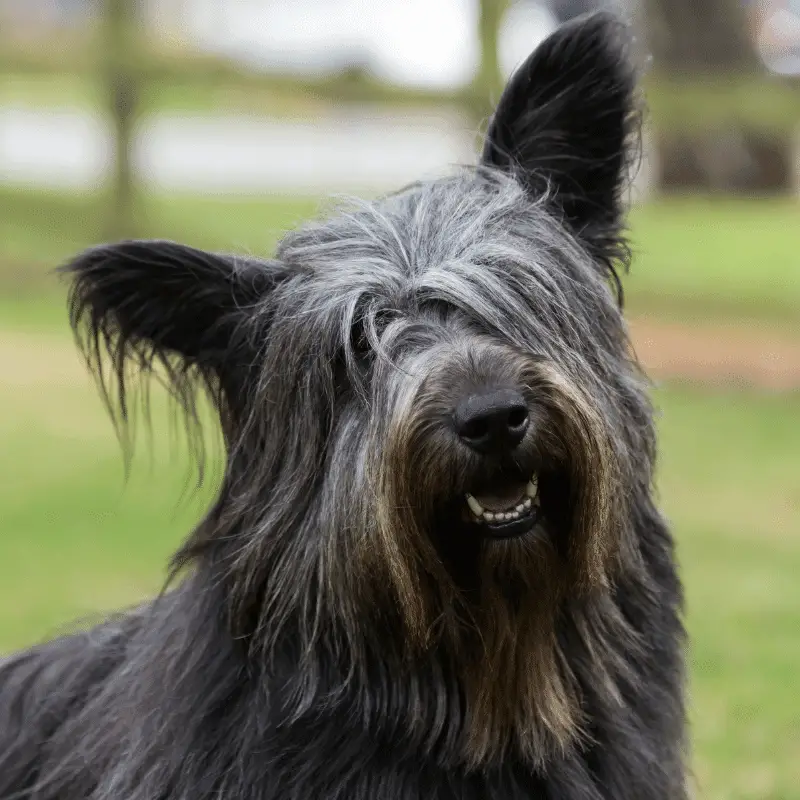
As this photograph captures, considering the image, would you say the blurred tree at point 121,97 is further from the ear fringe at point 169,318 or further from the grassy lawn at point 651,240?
the ear fringe at point 169,318

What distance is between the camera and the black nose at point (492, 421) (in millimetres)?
2570

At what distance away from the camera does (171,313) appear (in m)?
3.04

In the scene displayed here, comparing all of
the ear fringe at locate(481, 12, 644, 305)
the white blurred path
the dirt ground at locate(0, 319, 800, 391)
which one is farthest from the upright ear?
the white blurred path

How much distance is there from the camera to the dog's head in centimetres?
268

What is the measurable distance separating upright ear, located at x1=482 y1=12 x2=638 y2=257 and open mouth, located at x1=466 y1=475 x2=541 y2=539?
2.57ft

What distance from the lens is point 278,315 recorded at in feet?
10.0

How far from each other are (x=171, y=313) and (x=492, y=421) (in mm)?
903

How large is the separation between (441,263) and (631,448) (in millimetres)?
622

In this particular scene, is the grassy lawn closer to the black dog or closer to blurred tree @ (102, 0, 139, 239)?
blurred tree @ (102, 0, 139, 239)

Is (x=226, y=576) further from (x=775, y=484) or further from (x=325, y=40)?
(x=325, y=40)

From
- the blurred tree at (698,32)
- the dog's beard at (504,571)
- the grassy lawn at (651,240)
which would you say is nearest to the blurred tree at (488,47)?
the grassy lawn at (651,240)

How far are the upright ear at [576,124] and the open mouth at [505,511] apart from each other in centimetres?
78

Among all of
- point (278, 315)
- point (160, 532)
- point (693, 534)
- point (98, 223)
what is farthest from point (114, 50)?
point (278, 315)

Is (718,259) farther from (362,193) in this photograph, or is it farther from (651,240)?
(362,193)
